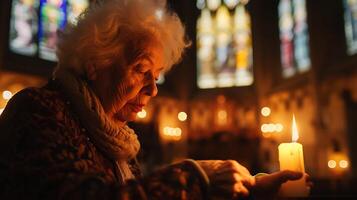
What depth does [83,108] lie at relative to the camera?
1033 millimetres

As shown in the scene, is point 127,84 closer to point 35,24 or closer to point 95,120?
point 95,120

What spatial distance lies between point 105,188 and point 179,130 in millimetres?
9206

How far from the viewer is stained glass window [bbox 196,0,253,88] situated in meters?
10.3

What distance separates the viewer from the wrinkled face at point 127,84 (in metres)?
1.18

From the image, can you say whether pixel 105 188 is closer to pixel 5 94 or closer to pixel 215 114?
pixel 5 94

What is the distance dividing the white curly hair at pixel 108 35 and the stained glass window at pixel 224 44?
9.06 metres

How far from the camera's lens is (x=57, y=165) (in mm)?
Answer: 816

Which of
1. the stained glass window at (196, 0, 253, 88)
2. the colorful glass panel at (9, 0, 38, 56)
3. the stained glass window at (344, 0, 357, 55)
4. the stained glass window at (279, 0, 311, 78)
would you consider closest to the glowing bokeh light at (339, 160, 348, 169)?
the stained glass window at (344, 0, 357, 55)

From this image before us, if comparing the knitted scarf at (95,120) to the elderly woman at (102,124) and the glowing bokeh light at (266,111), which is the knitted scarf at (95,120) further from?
the glowing bokeh light at (266,111)

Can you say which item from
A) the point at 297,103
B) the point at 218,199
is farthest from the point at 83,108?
the point at 297,103

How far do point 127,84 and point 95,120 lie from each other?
19cm

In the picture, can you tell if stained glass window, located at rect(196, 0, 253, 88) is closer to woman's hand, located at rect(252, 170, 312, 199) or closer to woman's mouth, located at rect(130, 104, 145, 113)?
woman's mouth, located at rect(130, 104, 145, 113)

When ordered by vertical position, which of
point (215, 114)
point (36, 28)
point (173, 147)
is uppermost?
point (36, 28)

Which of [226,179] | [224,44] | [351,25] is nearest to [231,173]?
[226,179]
